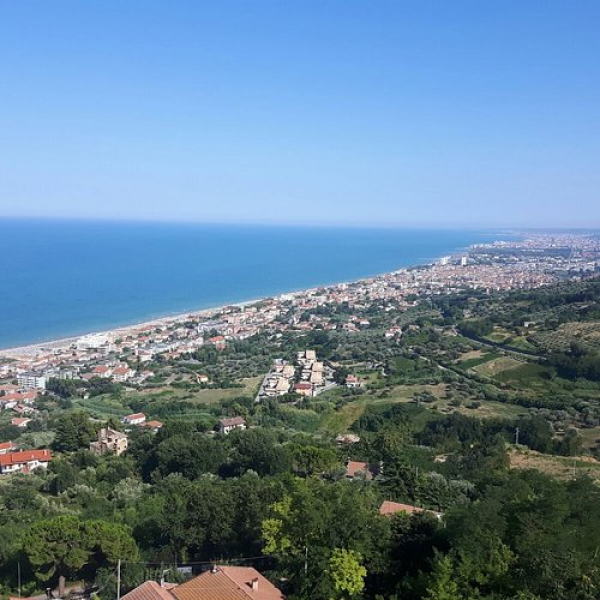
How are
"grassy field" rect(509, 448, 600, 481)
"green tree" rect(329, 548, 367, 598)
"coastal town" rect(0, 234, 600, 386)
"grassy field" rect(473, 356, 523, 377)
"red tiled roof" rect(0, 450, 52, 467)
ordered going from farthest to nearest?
"coastal town" rect(0, 234, 600, 386) < "grassy field" rect(473, 356, 523, 377) < "red tiled roof" rect(0, 450, 52, 467) < "grassy field" rect(509, 448, 600, 481) < "green tree" rect(329, 548, 367, 598)

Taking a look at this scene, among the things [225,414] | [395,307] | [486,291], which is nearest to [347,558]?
[225,414]

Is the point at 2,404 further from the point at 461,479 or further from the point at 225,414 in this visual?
the point at 461,479

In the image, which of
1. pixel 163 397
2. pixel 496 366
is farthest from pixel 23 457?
pixel 496 366

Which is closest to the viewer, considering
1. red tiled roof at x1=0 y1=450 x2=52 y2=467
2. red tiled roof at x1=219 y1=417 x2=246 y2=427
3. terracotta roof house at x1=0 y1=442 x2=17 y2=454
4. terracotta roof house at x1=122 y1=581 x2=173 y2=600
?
terracotta roof house at x1=122 y1=581 x2=173 y2=600

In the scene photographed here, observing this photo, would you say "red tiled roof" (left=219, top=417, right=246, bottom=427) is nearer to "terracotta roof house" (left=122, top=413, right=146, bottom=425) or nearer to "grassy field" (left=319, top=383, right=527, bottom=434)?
"grassy field" (left=319, top=383, right=527, bottom=434)

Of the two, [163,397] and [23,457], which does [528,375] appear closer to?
[163,397]

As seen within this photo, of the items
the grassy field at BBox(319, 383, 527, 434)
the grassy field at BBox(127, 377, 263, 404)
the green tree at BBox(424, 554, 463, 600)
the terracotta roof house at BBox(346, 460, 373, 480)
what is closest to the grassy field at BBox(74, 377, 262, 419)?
the grassy field at BBox(127, 377, 263, 404)

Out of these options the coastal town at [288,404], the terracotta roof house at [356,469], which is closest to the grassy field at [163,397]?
the coastal town at [288,404]

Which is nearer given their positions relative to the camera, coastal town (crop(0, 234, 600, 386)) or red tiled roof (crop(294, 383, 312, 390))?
red tiled roof (crop(294, 383, 312, 390))
